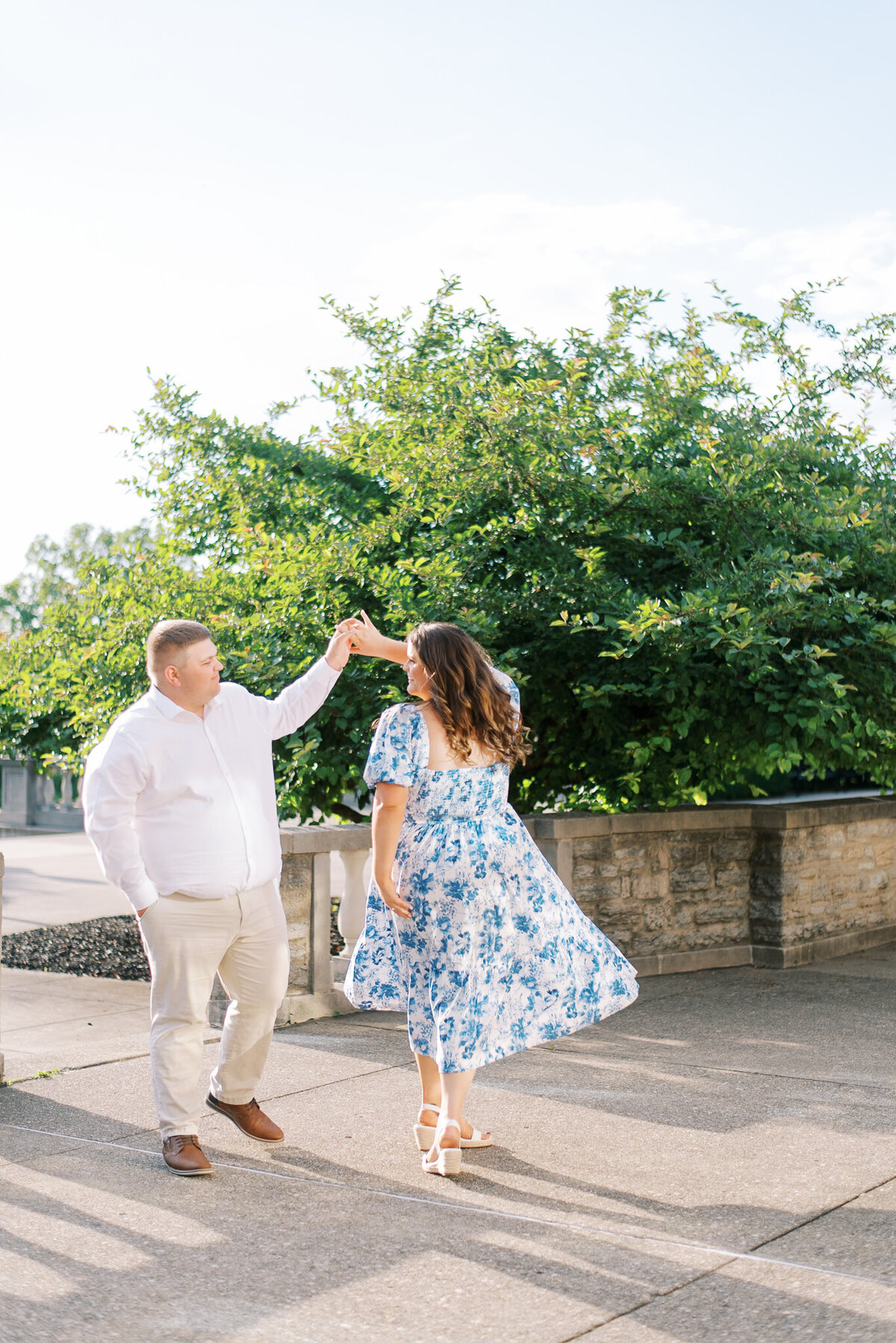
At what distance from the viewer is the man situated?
448 centimetres

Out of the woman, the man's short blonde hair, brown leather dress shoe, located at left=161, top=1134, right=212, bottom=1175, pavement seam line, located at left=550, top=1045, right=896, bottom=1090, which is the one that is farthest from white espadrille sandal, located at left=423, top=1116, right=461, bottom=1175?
the man's short blonde hair

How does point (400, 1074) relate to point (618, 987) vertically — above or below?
below

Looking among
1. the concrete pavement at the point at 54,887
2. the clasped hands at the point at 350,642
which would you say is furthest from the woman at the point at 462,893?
the concrete pavement at the point at 54,887

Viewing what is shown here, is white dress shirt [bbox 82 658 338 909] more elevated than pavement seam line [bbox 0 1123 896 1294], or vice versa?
white dress shirt [bbox 82 658 338 909]

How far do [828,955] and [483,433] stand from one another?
415 cm

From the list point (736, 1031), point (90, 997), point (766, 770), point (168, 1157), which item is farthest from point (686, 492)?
point (168, 1157)

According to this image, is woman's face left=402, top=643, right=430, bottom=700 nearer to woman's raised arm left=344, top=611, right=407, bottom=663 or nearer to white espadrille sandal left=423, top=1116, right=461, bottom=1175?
woman's raised arm left=344, top=611, right=407, bottom=663

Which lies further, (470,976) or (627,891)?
(627,891)

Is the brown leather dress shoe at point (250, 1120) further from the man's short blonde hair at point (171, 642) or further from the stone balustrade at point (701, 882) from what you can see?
the stone balustrade at point (701, 882)

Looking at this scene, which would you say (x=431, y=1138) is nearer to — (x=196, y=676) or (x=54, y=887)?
(x=196, y=676)

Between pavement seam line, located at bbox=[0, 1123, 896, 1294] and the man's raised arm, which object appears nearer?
pavement seam line, located at bbox=[0, 1123, 896, 1294]

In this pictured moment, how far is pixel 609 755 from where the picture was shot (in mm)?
9000

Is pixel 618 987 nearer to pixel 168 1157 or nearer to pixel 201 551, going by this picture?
pixel 168 1157

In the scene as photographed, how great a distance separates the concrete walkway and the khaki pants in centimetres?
26
